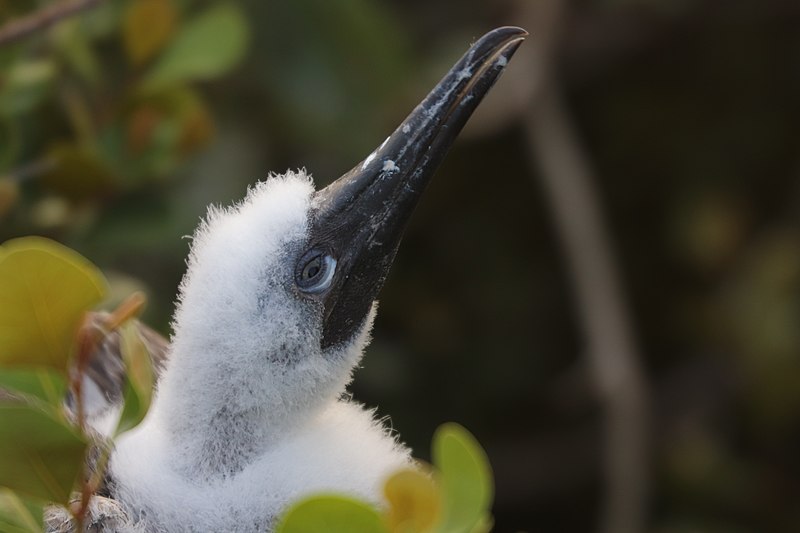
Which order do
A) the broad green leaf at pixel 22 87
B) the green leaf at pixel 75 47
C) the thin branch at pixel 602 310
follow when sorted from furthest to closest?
the thin branch at pixel 602 310, the green leaf at pixel 75 47, the broad green leaf at pixel 22 87

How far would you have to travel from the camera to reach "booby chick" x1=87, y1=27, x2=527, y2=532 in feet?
3.72

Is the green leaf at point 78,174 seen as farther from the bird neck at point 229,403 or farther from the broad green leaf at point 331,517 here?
the broad green leaf at point 331,517

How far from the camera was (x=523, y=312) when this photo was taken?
2766 mm

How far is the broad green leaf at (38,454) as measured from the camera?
697 mm

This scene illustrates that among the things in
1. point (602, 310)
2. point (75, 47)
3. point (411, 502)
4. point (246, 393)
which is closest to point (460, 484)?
point (411, 502)

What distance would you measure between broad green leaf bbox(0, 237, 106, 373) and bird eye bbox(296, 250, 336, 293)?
1.48 ft

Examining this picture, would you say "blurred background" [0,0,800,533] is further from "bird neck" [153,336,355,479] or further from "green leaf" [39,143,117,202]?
"bird neck" [153,336,355,479]

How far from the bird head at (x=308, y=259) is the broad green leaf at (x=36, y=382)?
1.31 feet

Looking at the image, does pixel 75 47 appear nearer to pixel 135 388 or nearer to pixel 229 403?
pixel 229 403

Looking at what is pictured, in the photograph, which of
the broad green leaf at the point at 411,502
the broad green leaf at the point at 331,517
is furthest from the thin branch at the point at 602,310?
the broad green leaf at the point at 331,517

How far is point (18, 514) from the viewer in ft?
2.45

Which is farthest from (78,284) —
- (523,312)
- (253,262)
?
(523,312)

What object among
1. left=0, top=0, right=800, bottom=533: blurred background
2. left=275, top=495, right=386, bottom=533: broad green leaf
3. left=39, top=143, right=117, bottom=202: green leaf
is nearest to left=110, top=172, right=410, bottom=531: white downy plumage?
left=39, top=143, right=117, bottom=202: green leaf

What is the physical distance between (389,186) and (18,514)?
0.52 metres
